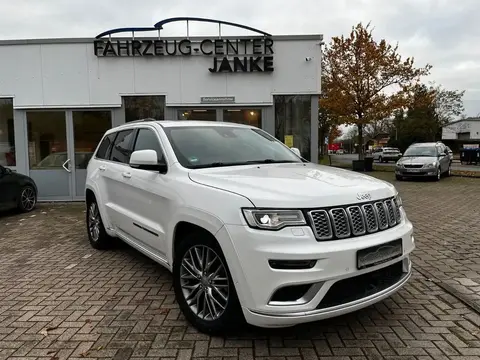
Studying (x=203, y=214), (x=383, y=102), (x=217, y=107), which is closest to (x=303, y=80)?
(x=217, y=107)

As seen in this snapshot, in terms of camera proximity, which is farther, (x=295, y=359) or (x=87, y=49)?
(x=87, y=49)

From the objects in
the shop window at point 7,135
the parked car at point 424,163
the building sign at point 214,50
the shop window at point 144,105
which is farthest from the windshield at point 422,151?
the shop window at point 7,135

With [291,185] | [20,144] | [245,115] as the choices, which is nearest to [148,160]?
[291,185]

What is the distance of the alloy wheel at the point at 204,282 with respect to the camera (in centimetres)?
315

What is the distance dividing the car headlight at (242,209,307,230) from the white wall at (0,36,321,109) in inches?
344

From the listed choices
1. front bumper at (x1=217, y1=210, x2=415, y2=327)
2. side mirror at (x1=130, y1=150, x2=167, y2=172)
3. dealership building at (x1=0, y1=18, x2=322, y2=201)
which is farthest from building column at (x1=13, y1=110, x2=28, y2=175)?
front bumper at (x1=217, y1=210, x2=415, y2=327)

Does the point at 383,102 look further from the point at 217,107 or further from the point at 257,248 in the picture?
the point at 257,248

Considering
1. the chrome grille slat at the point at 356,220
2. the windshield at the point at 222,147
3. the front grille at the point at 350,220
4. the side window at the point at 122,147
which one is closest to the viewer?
the front grille at the point at 350,220

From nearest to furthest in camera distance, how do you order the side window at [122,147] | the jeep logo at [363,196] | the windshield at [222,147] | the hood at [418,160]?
the jeep logo at [363,196] → the windshield at [222,147] → the side window at [122,147] → the hood at [418,160]

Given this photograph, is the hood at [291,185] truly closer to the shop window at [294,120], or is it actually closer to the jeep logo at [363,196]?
the jeep logo at [363,196]

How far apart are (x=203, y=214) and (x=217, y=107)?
8.54m

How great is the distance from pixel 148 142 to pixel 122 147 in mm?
921

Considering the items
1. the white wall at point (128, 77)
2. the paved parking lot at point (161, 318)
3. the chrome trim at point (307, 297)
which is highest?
the white wall at point (128, 77)

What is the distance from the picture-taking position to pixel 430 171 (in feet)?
55.9
